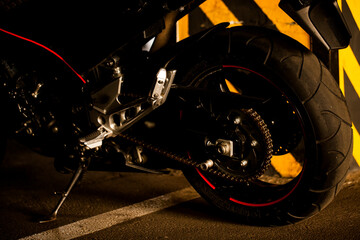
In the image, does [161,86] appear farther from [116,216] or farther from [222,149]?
[116,216]

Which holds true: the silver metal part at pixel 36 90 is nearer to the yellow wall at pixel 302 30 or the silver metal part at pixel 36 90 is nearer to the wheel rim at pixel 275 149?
the wheel rim at pixel 275 149

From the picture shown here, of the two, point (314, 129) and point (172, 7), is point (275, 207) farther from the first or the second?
point (172, 7)

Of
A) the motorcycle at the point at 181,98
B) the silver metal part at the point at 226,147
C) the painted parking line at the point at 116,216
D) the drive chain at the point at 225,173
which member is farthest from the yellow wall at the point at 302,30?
the painted parking line at the point at 116,216

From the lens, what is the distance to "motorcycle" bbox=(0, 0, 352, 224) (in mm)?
1652

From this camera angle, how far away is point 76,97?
208 cm

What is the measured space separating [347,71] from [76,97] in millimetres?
1690

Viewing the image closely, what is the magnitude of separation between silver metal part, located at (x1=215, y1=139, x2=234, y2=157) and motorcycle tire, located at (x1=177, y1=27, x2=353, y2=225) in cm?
3

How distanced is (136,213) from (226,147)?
672 millimetres

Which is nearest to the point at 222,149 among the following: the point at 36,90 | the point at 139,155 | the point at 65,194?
the point at 139,155

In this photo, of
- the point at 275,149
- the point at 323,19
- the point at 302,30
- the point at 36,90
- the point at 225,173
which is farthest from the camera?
the point at 302,30

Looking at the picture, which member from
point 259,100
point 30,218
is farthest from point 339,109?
point 30,218

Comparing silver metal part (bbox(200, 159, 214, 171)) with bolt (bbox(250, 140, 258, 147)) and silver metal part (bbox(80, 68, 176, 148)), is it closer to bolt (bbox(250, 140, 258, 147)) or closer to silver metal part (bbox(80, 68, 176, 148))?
bolt (bbox(250, 140, 258, 147))

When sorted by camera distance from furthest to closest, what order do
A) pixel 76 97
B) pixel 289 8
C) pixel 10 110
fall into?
pixel 10 110
pixel 76 97
pixel 289 8

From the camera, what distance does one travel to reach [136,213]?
2.12 m
